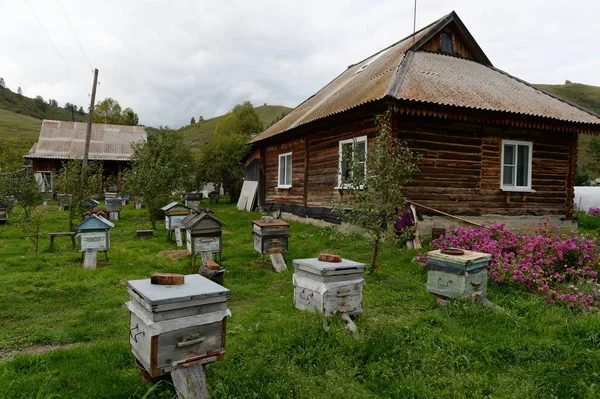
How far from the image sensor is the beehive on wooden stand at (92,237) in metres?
8.00

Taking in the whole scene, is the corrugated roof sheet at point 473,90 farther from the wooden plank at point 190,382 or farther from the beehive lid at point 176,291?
the wooden plank at point 190,382

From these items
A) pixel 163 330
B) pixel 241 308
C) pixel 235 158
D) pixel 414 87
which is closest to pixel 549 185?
pixel 414 87

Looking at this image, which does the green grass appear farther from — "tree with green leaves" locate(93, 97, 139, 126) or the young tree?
the young tree

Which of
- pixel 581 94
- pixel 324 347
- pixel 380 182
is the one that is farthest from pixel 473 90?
pixel 581 94

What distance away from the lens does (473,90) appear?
1121 centimetres

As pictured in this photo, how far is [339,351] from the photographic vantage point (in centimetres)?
420

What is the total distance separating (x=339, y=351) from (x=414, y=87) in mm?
7826

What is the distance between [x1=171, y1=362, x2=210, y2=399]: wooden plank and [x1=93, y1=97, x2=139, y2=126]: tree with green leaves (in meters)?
52.8

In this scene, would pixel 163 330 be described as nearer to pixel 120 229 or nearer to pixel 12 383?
pixel 12 383

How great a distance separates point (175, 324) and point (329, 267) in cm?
203

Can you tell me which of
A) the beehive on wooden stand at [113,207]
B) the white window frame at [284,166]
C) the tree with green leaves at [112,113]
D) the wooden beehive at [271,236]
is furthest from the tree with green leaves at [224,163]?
the tree with green leaves at [112,113]

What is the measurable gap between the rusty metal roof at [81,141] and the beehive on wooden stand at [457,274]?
2719cm

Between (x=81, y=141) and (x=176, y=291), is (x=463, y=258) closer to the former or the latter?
(x=176, y=291)

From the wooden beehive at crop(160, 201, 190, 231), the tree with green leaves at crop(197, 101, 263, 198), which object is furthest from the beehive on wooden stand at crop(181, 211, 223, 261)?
the tree with green leaves at crop(197, 101, 263, 198)
